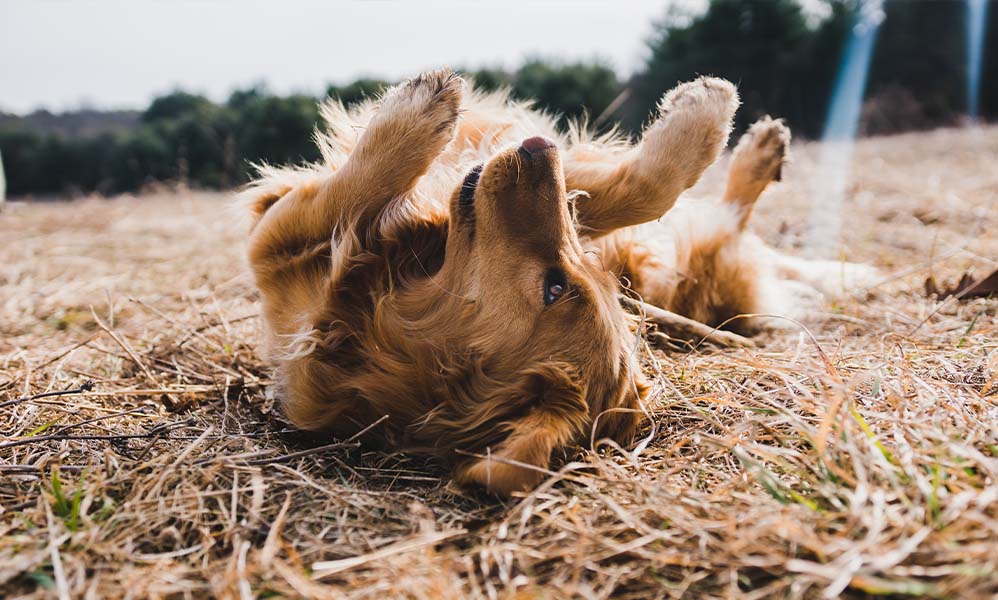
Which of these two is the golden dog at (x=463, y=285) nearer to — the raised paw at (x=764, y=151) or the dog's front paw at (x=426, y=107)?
the dog's front paw at (x=426, y=107)

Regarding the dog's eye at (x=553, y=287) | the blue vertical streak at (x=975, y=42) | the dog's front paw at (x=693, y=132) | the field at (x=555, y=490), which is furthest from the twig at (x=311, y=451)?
the blue vertical streak at (x=975, y=42)

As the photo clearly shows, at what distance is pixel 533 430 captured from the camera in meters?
1.74

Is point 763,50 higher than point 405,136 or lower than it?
higher

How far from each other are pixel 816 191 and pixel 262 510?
638 cm

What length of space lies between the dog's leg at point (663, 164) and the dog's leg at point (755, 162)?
0.75 metres

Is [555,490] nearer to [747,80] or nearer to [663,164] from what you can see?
[663,164]

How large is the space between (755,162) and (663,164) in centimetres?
98

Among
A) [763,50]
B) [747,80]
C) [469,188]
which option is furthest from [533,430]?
[763,50]

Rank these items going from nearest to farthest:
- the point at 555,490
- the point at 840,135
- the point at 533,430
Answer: the point at 555,490 < the point at 533,430 < the point at 840,135

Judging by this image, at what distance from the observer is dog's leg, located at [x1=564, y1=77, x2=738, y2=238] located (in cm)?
246

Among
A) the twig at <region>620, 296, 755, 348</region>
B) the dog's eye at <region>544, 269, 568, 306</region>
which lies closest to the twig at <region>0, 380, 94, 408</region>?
the dog's eye at <region>544, 269, 568, 306</region>

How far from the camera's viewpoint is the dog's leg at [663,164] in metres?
2.46

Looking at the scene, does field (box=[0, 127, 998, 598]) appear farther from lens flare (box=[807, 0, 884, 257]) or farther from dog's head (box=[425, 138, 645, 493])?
lens flare (box=[807, 0, 884, 257])

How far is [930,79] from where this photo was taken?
784 inches
